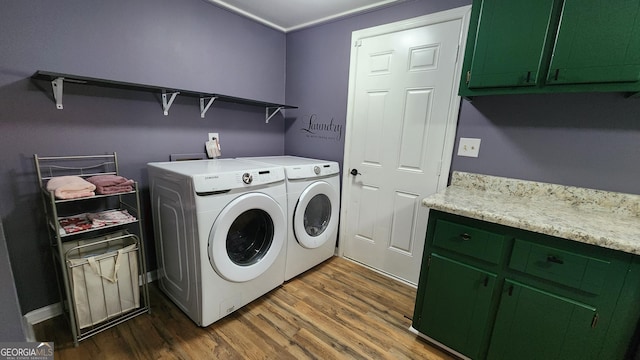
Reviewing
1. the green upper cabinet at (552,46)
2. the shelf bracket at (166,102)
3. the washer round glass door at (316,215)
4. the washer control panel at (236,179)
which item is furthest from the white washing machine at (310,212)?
the green upper cabinet at (552,46)

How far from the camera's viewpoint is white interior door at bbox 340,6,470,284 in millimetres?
1829

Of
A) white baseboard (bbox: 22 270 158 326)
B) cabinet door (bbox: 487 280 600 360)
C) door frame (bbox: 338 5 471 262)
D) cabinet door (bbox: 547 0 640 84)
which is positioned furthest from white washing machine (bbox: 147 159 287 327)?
cabinet door (bbox: 547 0 640 84)

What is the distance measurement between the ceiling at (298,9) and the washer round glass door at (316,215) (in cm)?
144

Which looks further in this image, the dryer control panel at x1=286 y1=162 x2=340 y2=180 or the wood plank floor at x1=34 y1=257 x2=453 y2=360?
the dryer control panel at x1=286 y1=162 x2=340 y2=180

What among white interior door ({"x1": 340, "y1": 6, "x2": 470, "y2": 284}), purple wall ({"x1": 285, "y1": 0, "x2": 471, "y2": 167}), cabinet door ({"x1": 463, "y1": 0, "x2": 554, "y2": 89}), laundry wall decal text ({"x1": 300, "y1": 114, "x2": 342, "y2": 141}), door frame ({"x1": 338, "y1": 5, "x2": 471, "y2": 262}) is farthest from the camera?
laundry wall decal text ({"x1": 300, "y1": 114, "x2": 342, "y2": 141})

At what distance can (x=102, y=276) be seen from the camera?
1457mm

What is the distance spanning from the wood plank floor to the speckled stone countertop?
35.1 inches

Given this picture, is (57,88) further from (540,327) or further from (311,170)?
(540,327)

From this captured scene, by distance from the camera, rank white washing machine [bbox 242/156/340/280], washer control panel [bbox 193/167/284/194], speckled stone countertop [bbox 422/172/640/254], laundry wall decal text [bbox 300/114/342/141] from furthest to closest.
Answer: laundry wall decal text [bbox 300/114/342/141]
white washing machine [bbox 242/156/340/280]
washer control panel [bbox 193/167/284/194]
speckled stone countertop [bbox 422/172/640/254]

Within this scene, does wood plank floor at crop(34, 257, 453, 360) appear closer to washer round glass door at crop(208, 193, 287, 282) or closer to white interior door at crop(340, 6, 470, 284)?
washer round glass door at crop(208, 193, 287, 282)

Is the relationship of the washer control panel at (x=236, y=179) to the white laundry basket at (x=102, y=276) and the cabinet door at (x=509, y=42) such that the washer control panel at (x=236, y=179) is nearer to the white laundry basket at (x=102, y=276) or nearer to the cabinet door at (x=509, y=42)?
the white laundry basket at (x=102, y=276)

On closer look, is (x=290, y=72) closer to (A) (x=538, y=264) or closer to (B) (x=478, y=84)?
(B) (x=478, y=84)

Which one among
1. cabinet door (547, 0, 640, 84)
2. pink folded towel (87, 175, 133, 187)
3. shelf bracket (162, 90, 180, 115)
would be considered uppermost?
cabinet door (547, 0, 640, 84)

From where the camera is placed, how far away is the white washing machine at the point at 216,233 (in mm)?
1436
